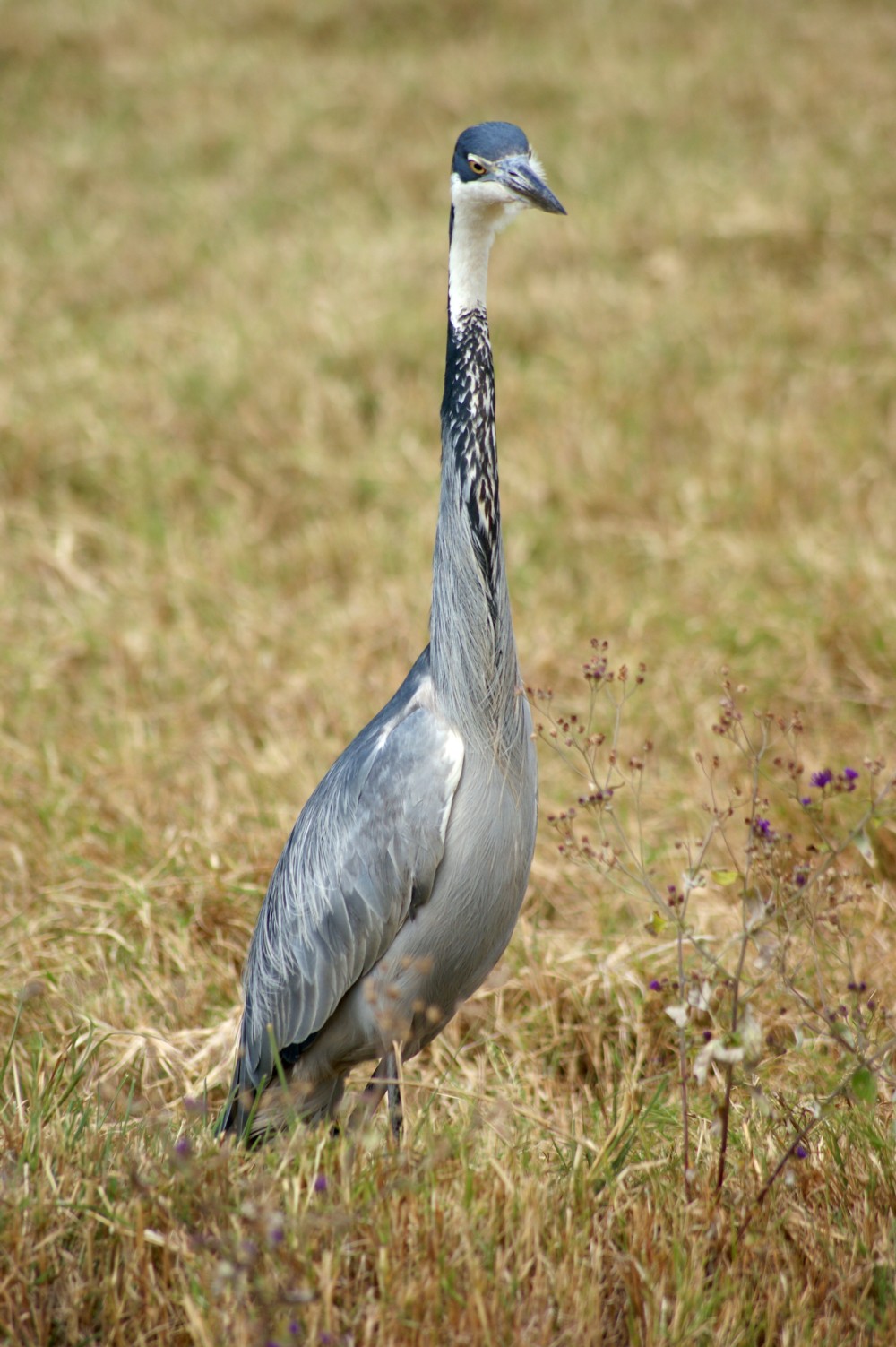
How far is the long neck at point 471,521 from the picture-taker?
2.60m

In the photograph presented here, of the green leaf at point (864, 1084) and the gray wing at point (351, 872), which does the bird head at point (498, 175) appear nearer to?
the gray wing at point (351, 872)

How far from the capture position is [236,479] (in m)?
6.52

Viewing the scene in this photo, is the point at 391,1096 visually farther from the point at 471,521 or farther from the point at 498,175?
the point at 498,175

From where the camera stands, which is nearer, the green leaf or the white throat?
the green leaf

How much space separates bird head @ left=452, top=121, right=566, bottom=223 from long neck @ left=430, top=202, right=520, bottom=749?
0.13ft

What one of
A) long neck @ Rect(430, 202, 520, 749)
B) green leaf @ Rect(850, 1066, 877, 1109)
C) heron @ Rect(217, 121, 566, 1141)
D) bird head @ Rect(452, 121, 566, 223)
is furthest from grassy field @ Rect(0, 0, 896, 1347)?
bird head @ Rect(452, 121, 566, 223)

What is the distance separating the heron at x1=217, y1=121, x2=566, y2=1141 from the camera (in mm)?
2555

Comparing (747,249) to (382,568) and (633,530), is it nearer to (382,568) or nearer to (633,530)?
(633,530)

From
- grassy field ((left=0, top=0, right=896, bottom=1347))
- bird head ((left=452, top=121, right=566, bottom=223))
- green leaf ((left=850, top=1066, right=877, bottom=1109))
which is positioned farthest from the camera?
bird head ((left=452, top=121, right=566, bottom=223))

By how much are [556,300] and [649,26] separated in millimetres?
5529

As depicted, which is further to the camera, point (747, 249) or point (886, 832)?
point (747, 249)

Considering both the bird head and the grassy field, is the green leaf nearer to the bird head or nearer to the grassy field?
the grassy field

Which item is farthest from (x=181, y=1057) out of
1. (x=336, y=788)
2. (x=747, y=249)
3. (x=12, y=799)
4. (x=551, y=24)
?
(x=551, y=24)

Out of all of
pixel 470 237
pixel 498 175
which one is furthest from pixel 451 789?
pixel 498 175
